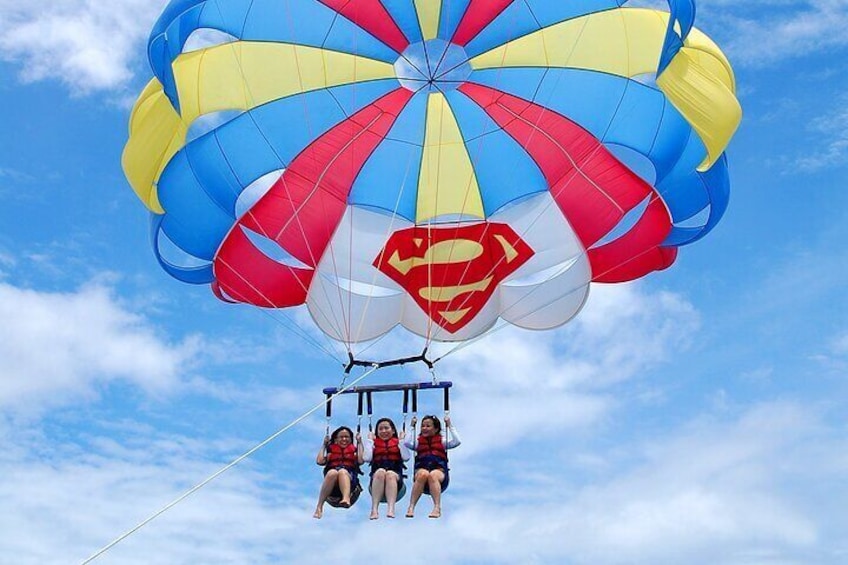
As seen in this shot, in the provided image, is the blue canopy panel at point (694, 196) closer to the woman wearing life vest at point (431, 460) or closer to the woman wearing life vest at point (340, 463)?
the woman wearing life vest at point (431, 460)

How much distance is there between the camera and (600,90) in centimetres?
998

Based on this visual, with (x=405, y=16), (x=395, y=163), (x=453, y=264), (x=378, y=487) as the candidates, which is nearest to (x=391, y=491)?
(x=378, y=487)

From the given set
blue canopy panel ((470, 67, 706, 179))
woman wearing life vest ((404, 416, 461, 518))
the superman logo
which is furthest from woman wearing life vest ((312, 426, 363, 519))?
blue canopy panel ((470, 67, 706, 179))

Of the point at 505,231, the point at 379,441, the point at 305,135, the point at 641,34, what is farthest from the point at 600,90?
the point at 379,441

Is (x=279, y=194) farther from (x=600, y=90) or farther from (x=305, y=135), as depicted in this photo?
(x=600, y=90)

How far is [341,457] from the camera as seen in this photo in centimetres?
945

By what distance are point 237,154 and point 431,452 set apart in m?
2.99

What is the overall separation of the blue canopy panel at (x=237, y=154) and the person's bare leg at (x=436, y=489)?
9.47ft

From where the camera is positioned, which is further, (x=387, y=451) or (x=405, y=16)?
(x=405, y=16)

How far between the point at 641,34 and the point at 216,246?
4038 millimetres

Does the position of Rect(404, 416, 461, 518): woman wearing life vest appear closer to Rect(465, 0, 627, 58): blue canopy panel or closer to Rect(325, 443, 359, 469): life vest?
Rect(325, 443, 359, 469): life vest

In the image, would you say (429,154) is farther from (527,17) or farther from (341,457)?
(341,457)


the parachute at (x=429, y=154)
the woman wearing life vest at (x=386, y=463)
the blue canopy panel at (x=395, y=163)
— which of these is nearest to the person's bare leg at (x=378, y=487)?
the woman wearing life vest at (x=386, y=463)

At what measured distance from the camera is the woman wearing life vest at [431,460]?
9.29 meters
